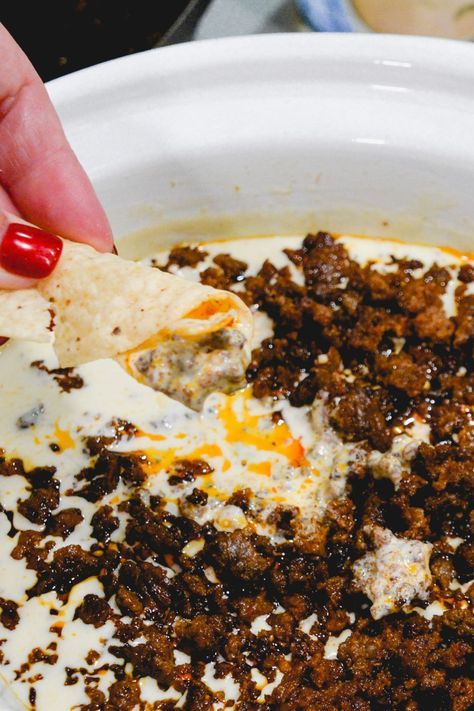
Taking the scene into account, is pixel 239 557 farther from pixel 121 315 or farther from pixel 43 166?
pixel 43 166

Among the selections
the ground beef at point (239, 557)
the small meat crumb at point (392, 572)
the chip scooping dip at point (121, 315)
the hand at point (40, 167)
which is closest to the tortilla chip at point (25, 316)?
the chip scooping dip at point (121, 315)

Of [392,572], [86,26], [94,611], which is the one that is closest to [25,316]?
[94,611]

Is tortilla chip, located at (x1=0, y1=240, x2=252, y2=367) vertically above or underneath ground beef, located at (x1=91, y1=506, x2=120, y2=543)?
above

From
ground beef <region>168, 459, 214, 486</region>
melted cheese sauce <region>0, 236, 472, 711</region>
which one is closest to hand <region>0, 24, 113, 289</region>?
melted cheese sauce <region>0, 236, 472, 711</region>

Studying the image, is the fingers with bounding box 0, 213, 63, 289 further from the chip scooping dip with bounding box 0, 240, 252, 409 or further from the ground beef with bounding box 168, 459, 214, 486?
the ground beef with bounding box 168, 459, 214, 486

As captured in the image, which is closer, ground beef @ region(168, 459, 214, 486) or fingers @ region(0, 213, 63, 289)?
fingers @ region(0, 213, 63, 289)

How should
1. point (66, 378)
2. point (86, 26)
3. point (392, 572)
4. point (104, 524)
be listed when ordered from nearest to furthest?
1. point (392, 572)
2. point (104, 524)
3. point (66, 378)
4. point (86, 26)

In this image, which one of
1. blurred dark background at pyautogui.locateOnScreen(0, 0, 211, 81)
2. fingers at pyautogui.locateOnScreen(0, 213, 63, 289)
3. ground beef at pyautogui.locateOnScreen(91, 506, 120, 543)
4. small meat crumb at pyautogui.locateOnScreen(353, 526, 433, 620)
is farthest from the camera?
blurred dark background at pyautogui.locateOnScreen(0, 0, 211, 81)

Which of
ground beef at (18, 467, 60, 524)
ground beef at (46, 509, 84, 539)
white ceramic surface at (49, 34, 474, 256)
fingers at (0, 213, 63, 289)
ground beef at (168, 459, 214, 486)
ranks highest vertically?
fingers at (0, 213, 63, 289)
